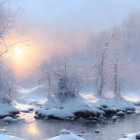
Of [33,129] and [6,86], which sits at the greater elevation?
[6,86]

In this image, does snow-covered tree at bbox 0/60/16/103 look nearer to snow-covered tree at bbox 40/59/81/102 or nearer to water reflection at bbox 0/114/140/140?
snow-covered tree at bbox 40/59/81/102

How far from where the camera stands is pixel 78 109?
1394 inches

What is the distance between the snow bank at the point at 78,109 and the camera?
34584mm

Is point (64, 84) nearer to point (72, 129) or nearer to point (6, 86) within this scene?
point (6, 86)

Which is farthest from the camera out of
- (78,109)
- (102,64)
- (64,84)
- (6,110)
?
(102,64)

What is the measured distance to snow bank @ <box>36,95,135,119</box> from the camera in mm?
34584

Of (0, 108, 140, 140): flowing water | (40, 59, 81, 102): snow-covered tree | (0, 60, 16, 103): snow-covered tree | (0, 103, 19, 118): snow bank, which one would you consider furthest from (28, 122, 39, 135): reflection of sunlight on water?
(0, 60, 16, 103): snow-covered tree

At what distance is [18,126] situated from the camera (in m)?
27.9

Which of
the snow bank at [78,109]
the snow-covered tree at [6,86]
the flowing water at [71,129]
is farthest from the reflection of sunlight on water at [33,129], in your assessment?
the snow-covered tree at [6,86]

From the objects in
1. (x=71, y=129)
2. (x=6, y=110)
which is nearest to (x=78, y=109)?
(x=71, y=129)

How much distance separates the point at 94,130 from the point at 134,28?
7850 cm

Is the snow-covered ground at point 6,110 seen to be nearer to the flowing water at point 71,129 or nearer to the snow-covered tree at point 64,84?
the flowing water at point 71,129

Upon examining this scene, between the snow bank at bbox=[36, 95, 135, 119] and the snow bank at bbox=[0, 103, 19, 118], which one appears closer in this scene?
the snow bank at bbox=[36, 95, 135, 119]

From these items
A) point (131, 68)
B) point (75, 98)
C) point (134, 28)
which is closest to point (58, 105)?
point (75, 98)
